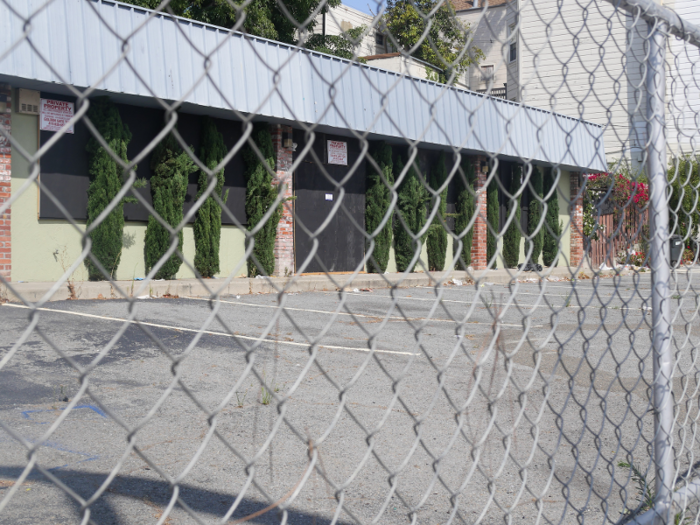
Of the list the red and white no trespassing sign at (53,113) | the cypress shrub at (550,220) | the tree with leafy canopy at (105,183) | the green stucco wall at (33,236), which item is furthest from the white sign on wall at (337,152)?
the cypress shrub at (550,220)

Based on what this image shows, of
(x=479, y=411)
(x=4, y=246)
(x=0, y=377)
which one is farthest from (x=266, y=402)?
(x=4, y=246)

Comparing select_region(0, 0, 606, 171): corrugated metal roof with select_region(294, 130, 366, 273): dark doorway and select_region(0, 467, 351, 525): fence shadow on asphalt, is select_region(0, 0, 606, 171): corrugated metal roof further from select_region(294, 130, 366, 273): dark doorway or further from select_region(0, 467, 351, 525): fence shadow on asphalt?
select_region(0, 467, 351, 525): fence shadow on asphalt

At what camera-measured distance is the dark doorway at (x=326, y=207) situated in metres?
13.6

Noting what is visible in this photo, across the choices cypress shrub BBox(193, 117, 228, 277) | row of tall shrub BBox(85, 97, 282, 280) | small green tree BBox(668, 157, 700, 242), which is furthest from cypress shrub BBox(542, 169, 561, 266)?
small green tree BBox(668, 157, 700, 242)

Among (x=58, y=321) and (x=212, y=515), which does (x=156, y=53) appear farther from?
(x=212, y=515)

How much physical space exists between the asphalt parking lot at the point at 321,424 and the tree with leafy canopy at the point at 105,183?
357 cm

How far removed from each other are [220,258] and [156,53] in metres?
4.19

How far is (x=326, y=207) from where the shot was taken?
1427 centimetres

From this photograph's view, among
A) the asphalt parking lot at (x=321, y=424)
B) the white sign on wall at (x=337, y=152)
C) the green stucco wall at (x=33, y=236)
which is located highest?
the white sign on wall at (x=337, y=152)

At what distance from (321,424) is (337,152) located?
10844 mm

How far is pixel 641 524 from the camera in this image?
2.21 m

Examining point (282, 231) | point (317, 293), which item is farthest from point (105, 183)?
point (317, 293)

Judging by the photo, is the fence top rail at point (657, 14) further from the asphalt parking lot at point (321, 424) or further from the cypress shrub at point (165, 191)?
the cypress shrub at point (165, 191)

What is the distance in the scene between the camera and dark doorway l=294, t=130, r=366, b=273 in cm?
1357
